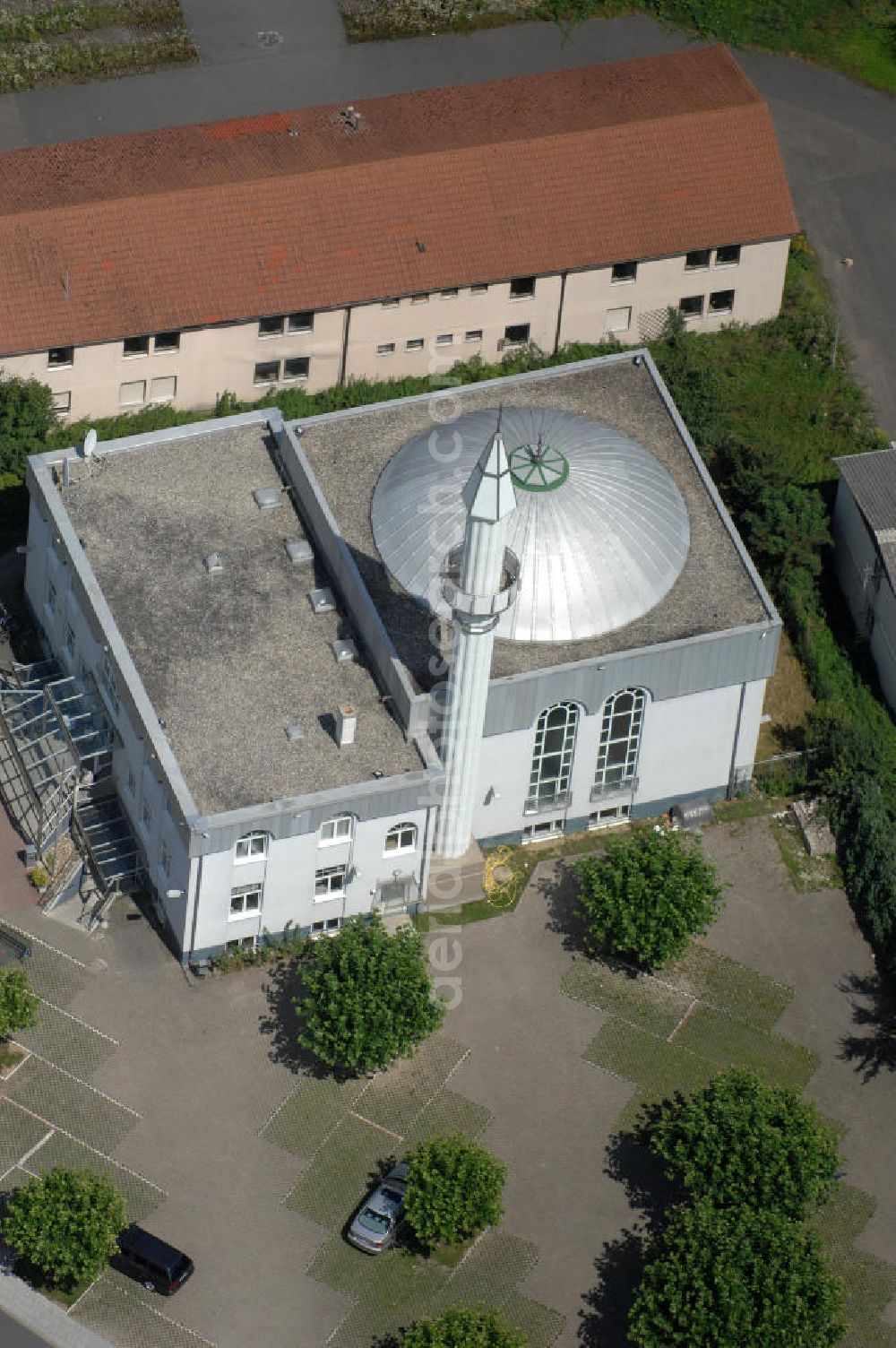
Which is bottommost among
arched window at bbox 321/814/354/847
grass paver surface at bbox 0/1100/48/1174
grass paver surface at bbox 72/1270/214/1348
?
grass paver surface at bbox 72/1270/214/1348

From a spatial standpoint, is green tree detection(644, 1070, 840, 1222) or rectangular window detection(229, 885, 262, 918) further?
rectangular window detection(229, 885, 262, 918)

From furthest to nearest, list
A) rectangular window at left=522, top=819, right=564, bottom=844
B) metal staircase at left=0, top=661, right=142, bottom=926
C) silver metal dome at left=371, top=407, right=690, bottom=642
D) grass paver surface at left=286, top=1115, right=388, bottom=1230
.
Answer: rectangular window at left=522, top=819, right=564, bottom=844 → metal staircase at left=0, top=661, right=142, bottom=926 → silver metal dome at left=371, top=407, right=690, bottom=642 → grass paver surface at left=286, top=1115, right=388, bottom=1230

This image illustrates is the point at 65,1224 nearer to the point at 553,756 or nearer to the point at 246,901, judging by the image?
the point at 246,901

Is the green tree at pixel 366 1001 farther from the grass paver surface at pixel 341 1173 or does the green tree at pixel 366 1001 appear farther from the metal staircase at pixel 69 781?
the metal staircase at pixel 69 781

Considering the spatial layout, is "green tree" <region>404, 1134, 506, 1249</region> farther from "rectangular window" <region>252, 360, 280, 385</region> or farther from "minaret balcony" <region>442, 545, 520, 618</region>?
Result: "rectangular window" <region>252, 360, 280, 385</region>

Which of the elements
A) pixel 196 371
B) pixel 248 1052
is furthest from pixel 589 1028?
pixel 196 371

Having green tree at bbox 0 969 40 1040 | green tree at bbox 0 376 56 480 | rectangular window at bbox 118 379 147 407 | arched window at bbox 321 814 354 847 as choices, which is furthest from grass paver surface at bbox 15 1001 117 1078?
rectangular window at bbox 118 379 147 407

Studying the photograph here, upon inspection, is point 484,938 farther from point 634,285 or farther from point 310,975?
point 634,285

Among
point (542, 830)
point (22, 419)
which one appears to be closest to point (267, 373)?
point (22, 419)
